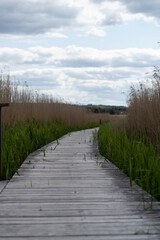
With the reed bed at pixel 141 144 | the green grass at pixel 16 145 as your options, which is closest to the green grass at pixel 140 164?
the reed bed at pixel 141 144

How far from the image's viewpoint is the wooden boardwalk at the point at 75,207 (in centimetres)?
204

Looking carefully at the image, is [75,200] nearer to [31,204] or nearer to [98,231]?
[31,204]

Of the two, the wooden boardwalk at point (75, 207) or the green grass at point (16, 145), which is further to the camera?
the green grass at point (16, 145)

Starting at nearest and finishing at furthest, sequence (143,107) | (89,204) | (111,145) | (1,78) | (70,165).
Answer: (89,204) → (70,165) → (111,145) → (143,107) → (1,78)

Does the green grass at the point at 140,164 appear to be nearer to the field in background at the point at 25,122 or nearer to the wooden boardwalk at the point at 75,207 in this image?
the wooden boardwalk at the point at 75,207

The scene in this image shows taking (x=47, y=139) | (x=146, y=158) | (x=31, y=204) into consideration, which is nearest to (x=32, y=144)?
(x=47, y=139)

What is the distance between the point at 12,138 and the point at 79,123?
8.79m

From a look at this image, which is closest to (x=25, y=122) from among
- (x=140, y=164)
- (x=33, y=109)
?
(x=33, y=109)

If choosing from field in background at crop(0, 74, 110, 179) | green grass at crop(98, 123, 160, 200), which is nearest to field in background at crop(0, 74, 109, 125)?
field in background at crop(0, 74, 110, 179)

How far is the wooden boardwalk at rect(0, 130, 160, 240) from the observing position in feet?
6.69

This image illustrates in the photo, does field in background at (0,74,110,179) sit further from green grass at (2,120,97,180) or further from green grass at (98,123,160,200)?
green grass at (98,123,160,200)

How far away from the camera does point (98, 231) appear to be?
2.06 meters

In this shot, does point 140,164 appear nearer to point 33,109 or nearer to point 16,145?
point 16,145

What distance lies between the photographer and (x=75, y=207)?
254cm
